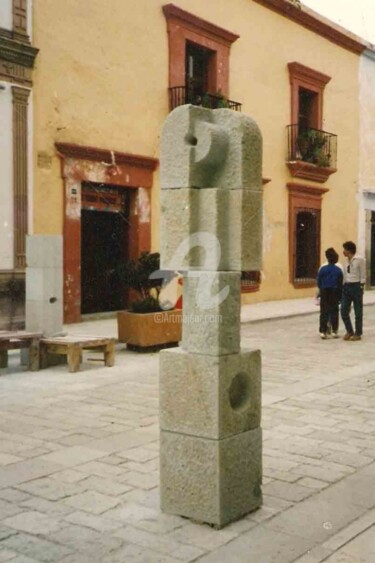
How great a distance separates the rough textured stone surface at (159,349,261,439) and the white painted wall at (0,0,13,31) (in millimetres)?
9843

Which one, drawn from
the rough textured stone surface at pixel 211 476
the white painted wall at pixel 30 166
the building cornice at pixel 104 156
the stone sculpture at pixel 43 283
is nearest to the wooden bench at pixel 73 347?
the stone sculpture at pixel 43 283

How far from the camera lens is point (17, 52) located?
39.7ft

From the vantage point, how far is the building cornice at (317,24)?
62.5 feet

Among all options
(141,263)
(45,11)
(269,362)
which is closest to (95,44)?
(45,11)

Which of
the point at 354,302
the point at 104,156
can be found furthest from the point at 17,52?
the point at 354,302

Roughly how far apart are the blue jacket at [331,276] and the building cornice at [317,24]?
9708mm

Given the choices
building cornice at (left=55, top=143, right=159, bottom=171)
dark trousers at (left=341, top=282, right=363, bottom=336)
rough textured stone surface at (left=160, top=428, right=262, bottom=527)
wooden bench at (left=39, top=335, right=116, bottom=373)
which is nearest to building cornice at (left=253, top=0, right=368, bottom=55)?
building cornice at (left=55, top=143, right=159, bottom=171)

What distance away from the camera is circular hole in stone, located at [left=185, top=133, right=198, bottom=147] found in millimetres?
3711

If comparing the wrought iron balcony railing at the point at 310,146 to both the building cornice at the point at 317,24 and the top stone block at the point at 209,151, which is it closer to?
the building cornice at the point at 317,24

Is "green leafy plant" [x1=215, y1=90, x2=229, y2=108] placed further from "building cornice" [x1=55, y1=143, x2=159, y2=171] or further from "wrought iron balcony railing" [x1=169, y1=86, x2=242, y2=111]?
"building cornice" [x1=55, y1=143, x2=159, y2=171]

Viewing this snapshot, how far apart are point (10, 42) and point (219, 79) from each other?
6.46 meters

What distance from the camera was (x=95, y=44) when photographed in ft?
45.7

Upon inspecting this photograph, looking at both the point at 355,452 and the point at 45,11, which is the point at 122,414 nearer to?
the point at 355,452

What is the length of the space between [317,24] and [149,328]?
553 inches
